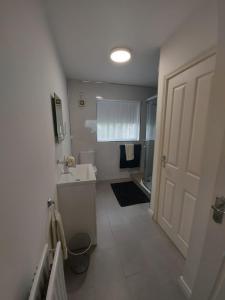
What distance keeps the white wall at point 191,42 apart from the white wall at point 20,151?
1166mm

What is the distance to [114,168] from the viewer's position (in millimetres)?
3469

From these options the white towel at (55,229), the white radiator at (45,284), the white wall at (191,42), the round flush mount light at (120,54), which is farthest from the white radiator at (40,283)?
the round flush mount light at (120,54)

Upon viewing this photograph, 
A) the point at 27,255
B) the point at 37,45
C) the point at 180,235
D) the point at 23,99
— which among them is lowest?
the point at 180,235

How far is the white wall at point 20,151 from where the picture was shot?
51 cm

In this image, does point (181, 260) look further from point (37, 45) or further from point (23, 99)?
point (37, 45)

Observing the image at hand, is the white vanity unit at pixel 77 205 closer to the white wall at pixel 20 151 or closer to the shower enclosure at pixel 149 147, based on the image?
the white wall at pixel 20 151

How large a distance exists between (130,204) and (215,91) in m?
2.15

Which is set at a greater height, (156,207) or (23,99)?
(23,99)

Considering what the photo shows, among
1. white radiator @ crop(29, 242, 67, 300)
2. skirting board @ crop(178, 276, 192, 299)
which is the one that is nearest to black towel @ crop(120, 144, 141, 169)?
skirting board @ crop(178, 276, 192, 299)

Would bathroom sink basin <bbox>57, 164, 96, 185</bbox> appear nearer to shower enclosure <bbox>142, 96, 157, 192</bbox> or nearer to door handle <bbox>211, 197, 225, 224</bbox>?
door handle <bbox>211, 197, 225, 224</bbox>

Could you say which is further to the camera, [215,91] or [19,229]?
[215,91]

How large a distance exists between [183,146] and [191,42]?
966 mm

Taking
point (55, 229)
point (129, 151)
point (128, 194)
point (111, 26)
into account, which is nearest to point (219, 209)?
point (55, 229)

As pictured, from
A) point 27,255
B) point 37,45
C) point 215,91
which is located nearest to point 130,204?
point 27,255
